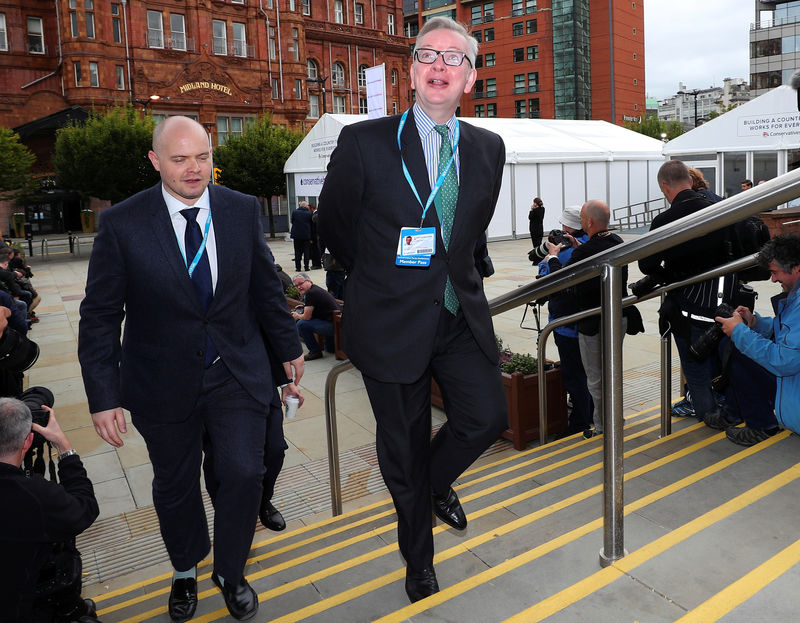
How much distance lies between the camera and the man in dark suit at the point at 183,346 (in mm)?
2547

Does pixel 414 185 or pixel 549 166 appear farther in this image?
pixel 549 166

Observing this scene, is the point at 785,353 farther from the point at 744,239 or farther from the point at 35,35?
the point at 35,35

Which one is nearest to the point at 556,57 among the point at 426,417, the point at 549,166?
the point at 549,166

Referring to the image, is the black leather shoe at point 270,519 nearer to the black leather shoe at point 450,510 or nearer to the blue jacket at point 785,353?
the black leather shoe at point 450,510

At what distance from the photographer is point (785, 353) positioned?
3.38 metres

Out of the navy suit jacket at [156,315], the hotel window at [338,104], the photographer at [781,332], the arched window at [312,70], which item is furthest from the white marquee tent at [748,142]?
the hotel window at [338,104]

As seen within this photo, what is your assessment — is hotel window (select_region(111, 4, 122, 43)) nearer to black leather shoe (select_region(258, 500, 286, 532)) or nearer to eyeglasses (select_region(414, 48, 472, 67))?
black leather shoe (select_region(258, 500, 286, 532))

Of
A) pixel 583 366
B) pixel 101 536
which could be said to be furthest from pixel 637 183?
pixel 101 536

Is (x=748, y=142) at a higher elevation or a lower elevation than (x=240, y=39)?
lower

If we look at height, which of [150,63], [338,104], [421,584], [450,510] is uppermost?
[150,63]

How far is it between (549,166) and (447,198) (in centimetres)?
2418

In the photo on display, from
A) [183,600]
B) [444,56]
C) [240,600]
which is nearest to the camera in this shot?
[444,56]

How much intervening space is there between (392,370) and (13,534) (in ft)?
4.47

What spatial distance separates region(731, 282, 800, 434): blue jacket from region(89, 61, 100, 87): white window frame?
4507 centimetres
